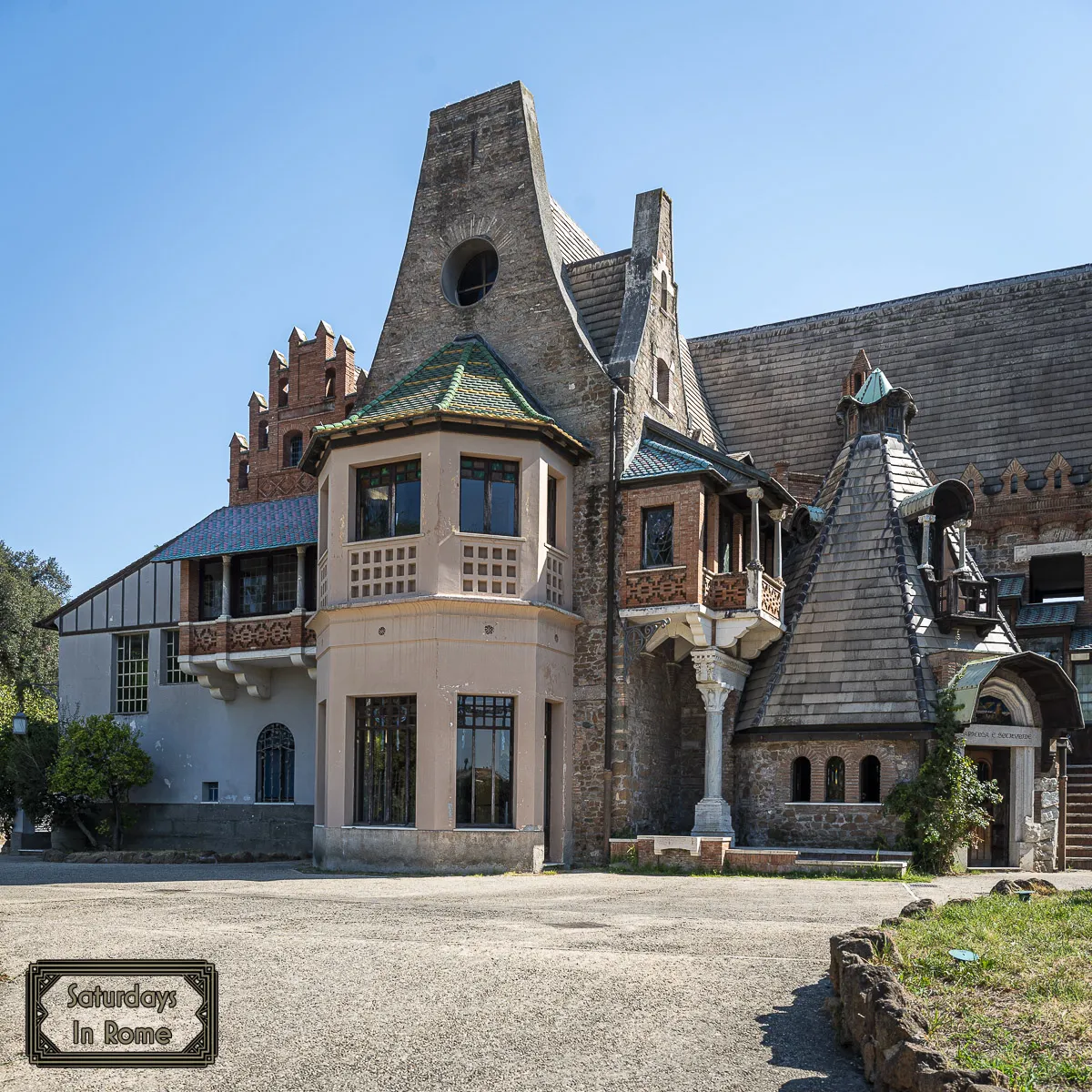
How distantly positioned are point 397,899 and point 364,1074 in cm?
863

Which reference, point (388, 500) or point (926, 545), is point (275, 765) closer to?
point (388, 500)

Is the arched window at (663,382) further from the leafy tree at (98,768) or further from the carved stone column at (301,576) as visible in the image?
the leafy tree at (98,768)

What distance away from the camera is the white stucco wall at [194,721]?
92.0 ft

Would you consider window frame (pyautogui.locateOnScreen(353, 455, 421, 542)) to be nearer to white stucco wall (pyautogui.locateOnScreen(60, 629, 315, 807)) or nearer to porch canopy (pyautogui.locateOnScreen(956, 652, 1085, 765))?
white stucco wall (pyautogui.locateOnScreen(60, 629, 315, 807))

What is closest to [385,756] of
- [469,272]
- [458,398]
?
[458,398]

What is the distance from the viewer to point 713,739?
23609mm

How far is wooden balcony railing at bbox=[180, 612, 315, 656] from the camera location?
26625 mm

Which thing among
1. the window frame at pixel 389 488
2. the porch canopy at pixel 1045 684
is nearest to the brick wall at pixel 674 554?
the window frame at pixel 389 488

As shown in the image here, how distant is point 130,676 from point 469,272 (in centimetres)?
1306

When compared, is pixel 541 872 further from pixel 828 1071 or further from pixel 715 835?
pixel 828 1071

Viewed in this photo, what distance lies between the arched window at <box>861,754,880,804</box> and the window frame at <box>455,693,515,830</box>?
21.4 ft

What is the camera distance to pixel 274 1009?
28.0 feet

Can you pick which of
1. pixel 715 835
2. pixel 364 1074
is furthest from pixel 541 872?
pixel 364 1074

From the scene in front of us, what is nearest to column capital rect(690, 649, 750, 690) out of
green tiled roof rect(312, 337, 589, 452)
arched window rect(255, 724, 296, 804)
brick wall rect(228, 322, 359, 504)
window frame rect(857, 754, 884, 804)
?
window frame rect(857, 754, 884, 804)
